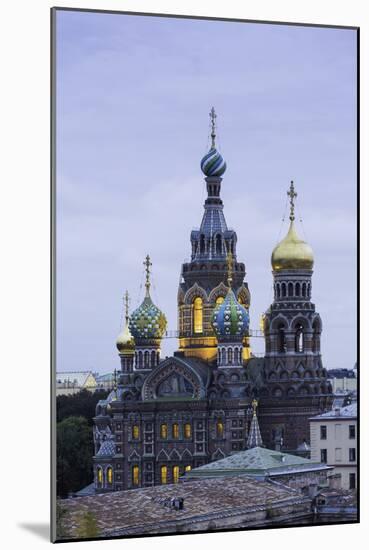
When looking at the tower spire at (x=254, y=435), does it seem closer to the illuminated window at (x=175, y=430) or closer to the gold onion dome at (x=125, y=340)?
the illuminated window at (x=175, y=430)

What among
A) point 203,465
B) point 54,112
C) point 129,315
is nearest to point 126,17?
point 54,112

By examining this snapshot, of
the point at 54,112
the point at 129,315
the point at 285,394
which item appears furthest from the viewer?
the point at 285,394

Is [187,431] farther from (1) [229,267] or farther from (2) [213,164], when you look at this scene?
(2) [213,164]

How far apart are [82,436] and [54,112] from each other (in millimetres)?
2879

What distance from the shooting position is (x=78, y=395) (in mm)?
19000

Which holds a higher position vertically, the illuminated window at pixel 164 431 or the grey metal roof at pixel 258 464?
the illuminated window at pixel 164 431

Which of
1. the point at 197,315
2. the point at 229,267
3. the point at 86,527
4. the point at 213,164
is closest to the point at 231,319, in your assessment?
the point at 197,315

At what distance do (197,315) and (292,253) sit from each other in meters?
1.29

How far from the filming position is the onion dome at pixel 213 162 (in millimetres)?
19156

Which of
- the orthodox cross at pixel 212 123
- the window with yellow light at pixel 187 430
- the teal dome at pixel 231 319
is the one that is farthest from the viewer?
the teal dome at pixel 231 319

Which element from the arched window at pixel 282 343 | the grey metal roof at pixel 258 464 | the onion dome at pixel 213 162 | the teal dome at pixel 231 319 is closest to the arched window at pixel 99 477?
the grey metal roof at pixel 258 464

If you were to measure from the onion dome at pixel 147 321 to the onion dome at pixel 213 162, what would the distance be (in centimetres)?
91

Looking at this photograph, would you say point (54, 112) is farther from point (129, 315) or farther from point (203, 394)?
point (203, 394)

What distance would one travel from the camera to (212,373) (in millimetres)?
21062
